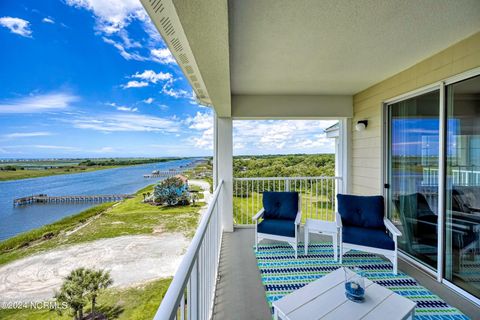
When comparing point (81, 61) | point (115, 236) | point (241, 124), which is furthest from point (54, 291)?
point (241, 124)

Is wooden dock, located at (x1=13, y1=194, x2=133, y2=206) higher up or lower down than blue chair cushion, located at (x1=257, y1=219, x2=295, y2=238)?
higher up

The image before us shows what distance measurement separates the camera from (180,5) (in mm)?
1163

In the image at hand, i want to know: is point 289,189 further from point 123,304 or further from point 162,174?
point 123,304

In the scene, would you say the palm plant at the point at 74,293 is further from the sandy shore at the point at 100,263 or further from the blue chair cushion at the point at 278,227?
the blue chair cushion at the point at 278,227

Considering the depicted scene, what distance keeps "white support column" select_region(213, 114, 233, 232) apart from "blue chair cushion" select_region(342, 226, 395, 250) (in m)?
2.16

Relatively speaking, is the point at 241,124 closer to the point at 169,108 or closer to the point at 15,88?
the point at 169,108

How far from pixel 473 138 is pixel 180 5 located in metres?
3.12

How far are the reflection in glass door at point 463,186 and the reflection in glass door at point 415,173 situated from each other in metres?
0.19

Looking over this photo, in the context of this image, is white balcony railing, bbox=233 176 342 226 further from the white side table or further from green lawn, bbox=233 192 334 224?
the white side table

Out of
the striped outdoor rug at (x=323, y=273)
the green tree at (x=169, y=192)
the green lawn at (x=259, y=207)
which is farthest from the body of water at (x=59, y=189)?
the striped outdoor rug at (x=323, y=273)

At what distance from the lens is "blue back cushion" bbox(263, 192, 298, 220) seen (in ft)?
12.4

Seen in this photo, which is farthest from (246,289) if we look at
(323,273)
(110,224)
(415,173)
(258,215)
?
(415,173)

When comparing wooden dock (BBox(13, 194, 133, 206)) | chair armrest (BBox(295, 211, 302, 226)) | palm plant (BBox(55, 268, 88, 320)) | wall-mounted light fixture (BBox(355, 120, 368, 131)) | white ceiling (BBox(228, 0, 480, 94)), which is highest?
white ceiling (BBox(228, 0, 480, 94))

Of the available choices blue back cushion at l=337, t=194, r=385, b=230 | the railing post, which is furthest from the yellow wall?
the railing post
